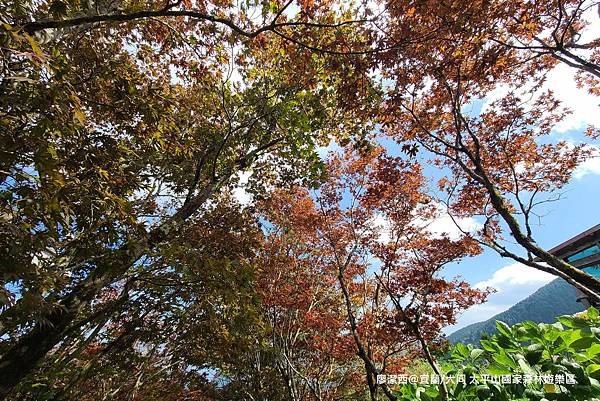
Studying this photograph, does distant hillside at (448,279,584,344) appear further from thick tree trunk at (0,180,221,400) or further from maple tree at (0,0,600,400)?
thick tree trunk at (0,180,221,400)

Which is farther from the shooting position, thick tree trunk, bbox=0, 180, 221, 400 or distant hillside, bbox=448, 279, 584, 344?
distant hillside, bbox=448, 279, 584, 344

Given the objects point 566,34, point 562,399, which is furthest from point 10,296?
point 566,34

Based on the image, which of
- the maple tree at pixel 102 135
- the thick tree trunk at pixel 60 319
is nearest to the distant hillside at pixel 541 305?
the maple tree at pixel 102 135

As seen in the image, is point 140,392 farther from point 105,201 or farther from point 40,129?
point 40,129

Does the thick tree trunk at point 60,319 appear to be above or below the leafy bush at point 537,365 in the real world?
above

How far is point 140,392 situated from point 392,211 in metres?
12.5

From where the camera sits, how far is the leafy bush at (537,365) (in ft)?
6.23

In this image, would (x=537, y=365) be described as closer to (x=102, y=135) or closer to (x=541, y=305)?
(x=102, y=135)

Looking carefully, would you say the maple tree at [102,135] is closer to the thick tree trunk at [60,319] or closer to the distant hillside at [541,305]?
the thick tree trunk at [60,319]

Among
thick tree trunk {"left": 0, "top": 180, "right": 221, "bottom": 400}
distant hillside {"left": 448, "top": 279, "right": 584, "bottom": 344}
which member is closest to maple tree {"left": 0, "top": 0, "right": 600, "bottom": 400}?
thick tree trunk {"left": 0, "top": 180, "right": 221, "bottom": 400}

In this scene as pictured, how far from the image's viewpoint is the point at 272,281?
37.2 feet

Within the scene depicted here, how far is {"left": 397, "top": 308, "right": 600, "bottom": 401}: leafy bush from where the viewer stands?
1.90m

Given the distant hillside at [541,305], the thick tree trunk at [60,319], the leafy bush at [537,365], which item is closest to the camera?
the leafy bush at [537,365]

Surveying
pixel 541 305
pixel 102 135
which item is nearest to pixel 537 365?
pixel 102 135
